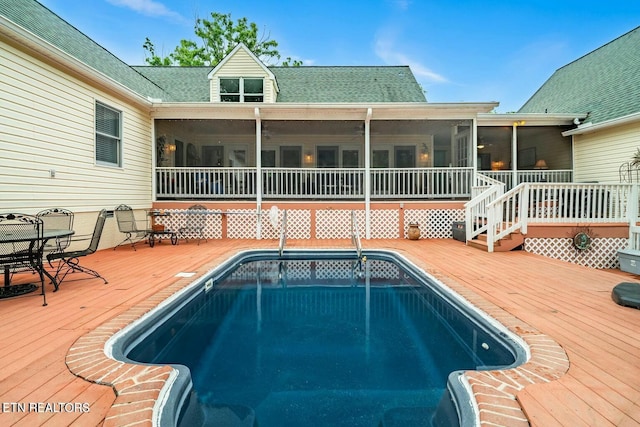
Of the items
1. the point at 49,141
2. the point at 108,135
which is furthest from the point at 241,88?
the point at 49,141

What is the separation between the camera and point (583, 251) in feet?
25.3

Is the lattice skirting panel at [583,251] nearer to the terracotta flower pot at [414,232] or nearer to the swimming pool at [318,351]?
the terracotta flower pot at [414,232]

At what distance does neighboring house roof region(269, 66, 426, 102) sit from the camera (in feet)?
42.3

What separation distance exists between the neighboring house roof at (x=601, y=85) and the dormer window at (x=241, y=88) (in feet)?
35.8

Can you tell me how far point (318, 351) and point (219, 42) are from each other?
2627 centimetres

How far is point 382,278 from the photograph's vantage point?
6.46 meters

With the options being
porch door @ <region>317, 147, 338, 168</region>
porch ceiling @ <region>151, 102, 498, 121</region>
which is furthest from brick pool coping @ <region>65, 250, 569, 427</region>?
porch door @ <region>317, 147, 338, 168</region>

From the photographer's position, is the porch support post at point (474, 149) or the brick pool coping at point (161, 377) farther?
the porch support post at point (474, 149)

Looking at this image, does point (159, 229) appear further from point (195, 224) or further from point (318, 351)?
point (318, 351)

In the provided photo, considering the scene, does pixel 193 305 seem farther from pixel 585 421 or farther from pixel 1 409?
pixel 585 421

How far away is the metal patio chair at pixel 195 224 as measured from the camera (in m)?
9.91

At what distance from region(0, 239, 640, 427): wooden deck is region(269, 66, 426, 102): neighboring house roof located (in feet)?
27.4

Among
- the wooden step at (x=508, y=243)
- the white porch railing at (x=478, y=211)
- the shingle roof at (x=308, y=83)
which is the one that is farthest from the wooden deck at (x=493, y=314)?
the shingle roof at (x=308, y=83)

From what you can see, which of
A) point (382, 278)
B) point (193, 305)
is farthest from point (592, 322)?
point (193, 305)
